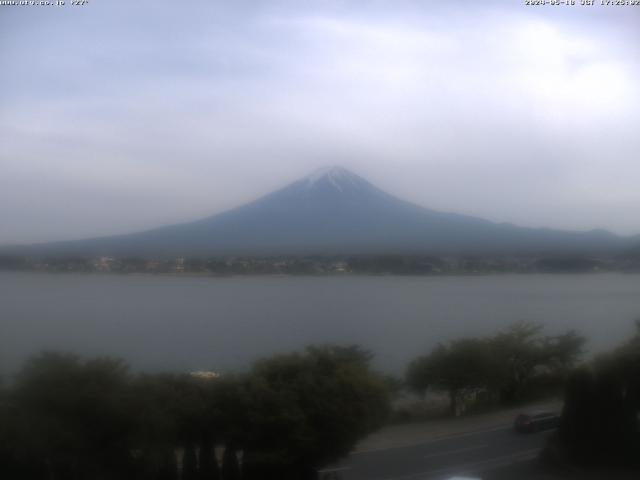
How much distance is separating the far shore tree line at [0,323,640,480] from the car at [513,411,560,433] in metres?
0.08

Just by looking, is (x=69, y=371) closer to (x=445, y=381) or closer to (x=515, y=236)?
(x=445, y=381)

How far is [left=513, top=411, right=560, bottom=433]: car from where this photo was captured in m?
5.02

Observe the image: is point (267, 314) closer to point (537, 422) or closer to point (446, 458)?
point (446, 458)

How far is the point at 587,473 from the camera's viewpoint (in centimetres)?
488

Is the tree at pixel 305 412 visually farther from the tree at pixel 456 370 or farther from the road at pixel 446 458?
the tree at pixel 456 370

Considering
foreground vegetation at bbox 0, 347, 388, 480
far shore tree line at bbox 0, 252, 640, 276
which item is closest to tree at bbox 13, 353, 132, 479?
foreground vegetation at bbox 0, 347, 388, 480

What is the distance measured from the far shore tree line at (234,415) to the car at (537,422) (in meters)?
0.08

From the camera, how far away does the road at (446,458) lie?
4.53 m

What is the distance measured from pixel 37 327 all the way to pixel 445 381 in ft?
9.14

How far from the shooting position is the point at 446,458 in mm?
4656

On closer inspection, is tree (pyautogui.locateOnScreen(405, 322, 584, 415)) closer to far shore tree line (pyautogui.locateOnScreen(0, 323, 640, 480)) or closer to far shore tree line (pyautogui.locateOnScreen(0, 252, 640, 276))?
far shore tree line (pyautogui.locateOnScreen(0, 323, 640, 480))

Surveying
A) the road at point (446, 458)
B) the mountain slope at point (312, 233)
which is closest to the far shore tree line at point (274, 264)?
the mountain slope at point (312, 233)

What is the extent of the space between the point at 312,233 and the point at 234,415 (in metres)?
1.40

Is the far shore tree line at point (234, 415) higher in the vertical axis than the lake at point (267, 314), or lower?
lower
